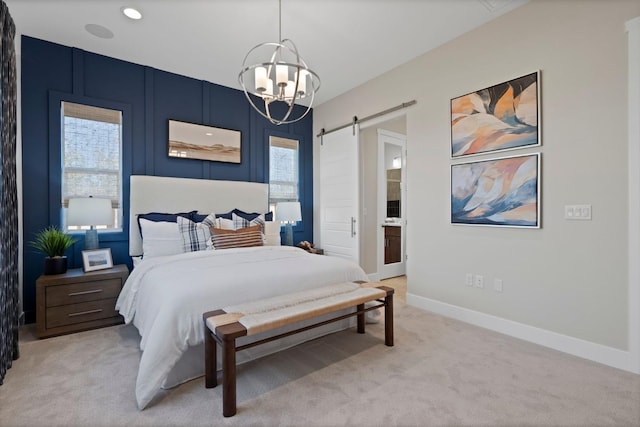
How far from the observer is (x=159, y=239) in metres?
3.23

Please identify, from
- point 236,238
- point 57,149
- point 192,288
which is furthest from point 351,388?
point 57,149

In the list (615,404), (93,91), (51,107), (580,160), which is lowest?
(615,404)

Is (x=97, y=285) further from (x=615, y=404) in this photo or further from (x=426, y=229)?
(x=615, y=404)

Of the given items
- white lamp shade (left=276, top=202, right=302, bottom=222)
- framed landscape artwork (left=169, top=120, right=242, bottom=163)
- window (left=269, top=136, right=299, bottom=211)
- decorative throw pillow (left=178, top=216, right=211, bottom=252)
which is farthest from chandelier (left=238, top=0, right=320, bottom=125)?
white lamp shade (left=276, top=202, right=302, bottom=222)

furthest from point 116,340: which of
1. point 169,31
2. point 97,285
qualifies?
point 169,31

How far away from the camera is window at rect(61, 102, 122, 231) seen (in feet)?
10.7

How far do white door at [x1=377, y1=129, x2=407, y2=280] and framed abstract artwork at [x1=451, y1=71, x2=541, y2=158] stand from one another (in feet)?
6.07

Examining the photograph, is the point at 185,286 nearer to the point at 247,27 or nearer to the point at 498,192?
the point at 247,27

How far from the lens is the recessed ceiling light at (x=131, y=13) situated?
2.69m

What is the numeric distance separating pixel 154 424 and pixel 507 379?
7.26 ft

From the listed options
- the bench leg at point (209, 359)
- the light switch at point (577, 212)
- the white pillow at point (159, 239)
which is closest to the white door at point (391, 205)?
the light switch at point (577, 212)

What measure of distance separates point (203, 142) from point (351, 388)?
11.6ft

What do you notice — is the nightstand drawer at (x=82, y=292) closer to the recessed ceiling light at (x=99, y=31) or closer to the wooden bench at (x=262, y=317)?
the wooden bench at (x=262, y=317)

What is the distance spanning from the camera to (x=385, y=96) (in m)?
3.98
